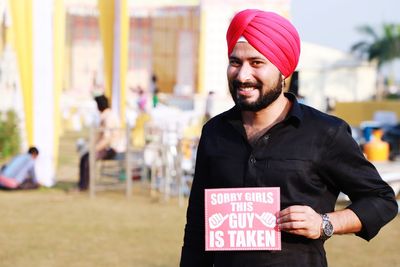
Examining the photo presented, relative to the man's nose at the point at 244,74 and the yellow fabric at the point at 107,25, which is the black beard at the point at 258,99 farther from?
the yellow fabric at the point at 107,25

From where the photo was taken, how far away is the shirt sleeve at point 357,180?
2.34m

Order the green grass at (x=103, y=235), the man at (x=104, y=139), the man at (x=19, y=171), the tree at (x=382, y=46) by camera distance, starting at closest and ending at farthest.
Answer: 1. the green grass at (x=103, y=235)
2. the man at (x=104, y=139)
3. the man at (x=19, y=171)
4. the tree at (x=382, y=46)

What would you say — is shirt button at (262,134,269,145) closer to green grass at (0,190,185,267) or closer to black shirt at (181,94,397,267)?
black shirt at (181,94,397,267)

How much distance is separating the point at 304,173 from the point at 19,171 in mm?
9675

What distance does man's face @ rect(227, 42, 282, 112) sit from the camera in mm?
2330

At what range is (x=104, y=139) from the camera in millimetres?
11250

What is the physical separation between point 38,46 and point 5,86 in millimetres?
9402

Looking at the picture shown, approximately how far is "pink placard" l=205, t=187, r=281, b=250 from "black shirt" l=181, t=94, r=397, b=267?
1.6 inches

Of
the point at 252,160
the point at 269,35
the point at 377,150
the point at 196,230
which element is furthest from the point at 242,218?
the point at 377,150

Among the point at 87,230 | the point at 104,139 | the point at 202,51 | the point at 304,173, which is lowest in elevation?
the point at 87,230

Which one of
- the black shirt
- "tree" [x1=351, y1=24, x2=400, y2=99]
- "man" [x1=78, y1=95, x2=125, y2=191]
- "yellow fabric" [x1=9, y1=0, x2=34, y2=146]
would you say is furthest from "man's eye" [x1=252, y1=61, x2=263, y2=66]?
"tree" [x1=351, y1=24, x2=400, y2=99]

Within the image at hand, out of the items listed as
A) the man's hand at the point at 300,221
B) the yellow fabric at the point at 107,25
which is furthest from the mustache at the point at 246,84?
the yellow fabric at the point at 107,25

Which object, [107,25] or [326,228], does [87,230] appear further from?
[326,228]

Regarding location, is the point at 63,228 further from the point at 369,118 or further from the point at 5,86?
the point at 369,118
